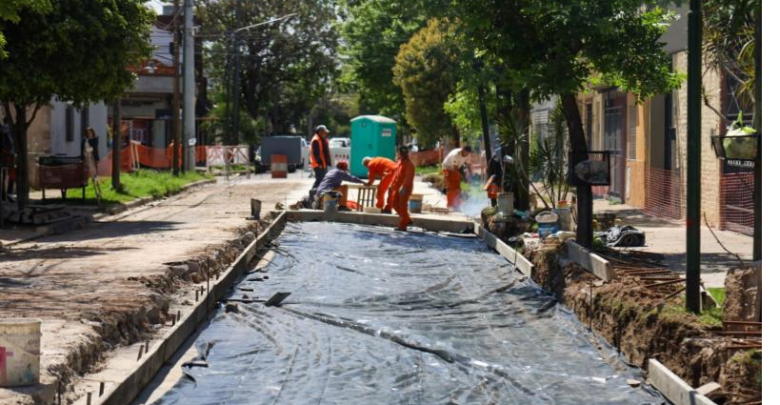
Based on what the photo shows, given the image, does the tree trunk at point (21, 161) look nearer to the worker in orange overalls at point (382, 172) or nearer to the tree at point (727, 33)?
the worker in orange overalls at point (382, 172)

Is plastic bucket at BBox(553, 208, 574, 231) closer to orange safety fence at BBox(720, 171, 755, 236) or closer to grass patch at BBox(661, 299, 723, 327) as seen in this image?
orange safety fence at BBox(720, 171, 755, 236)

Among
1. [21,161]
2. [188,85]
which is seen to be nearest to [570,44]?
[21,161]

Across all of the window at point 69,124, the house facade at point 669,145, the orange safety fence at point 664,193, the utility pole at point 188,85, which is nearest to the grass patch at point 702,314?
the house facade at point 669,145

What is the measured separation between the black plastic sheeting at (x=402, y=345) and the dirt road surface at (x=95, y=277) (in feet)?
2.47

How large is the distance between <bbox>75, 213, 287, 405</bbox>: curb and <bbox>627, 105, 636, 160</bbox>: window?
633 inches

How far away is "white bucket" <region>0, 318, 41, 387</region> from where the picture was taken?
736 cm

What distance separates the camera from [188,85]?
1693 inches

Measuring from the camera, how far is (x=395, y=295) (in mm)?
14219

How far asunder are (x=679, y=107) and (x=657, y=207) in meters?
2.06

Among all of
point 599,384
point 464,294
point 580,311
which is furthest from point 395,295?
point 599,384

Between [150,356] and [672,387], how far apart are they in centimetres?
392

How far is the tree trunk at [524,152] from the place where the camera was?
2058 centimetres

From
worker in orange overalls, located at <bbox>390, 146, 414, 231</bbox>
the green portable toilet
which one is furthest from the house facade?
the green portable toilet

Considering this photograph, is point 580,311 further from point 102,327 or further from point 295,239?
point 295,239
